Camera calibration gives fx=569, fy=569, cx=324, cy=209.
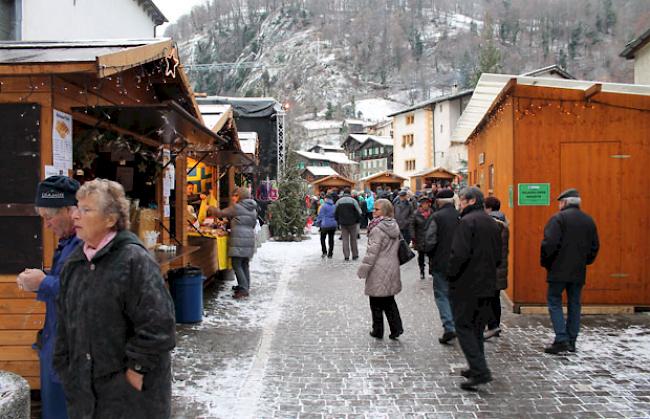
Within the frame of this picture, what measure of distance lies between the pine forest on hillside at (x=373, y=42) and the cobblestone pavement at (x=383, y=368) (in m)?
96.7

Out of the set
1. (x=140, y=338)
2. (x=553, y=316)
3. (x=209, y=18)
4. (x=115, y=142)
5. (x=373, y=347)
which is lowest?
(x=373, y=347)

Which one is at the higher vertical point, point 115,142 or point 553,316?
point 115,142

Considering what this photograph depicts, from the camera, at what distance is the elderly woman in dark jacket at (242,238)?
9.70m

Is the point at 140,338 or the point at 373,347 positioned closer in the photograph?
the point at 140,338

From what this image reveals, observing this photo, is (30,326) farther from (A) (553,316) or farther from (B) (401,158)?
(B) (401,158)

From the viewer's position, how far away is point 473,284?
211 inches

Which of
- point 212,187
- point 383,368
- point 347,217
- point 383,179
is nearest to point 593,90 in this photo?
point 383,368

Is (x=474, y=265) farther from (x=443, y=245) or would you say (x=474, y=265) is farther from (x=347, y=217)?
(x=347, y=217)

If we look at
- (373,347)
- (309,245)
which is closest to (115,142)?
(373,347)

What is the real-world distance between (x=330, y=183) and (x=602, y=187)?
2839 centimetres

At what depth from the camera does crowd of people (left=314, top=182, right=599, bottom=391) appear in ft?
17.6

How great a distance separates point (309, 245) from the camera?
19.2 metres

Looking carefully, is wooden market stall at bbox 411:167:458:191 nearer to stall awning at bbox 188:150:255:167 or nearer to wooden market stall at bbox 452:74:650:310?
stall awning at bbox 188:150:255:167

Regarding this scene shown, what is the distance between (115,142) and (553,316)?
17.5ft
